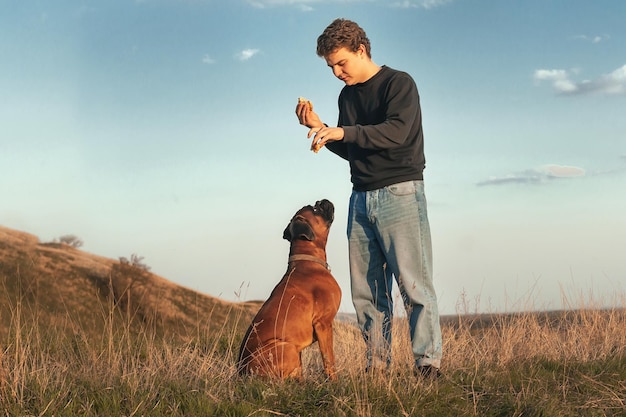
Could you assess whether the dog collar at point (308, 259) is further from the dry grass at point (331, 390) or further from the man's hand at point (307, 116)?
the man's hand at point (307, 116)

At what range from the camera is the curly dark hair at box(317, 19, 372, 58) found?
5223 mm

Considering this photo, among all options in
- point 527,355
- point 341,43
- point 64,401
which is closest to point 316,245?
point 341,43

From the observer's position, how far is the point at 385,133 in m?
5.02

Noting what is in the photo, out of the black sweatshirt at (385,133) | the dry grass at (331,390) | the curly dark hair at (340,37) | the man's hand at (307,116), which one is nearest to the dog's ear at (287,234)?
the black sweatshirt at (385,133)

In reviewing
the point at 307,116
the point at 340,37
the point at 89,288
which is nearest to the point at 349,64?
the point at 340,37

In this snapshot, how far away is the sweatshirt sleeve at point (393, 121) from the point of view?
4973mm

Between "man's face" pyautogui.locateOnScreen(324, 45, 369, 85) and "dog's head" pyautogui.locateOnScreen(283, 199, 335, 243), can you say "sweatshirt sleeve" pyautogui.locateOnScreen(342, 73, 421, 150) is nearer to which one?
"man's face" pyautogui.locateOnScreen(324, 45, 369, 85)

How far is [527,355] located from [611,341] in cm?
158

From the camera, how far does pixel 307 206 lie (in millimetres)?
5426

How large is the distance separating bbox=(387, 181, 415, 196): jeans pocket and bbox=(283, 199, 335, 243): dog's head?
1.86 feet

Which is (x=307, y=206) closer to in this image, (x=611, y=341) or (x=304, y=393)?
(x=304, y=393)

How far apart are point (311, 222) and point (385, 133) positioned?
3.16 ft

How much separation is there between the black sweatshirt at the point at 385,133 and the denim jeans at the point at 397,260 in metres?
0.12

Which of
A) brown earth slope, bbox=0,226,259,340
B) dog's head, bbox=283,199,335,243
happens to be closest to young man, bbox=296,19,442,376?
dog's head, bbox=283,199,335,243
